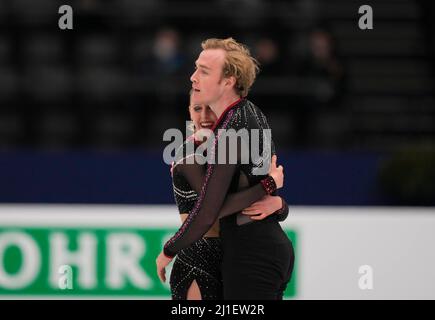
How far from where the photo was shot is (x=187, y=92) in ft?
25.6

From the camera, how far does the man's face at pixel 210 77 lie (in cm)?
309

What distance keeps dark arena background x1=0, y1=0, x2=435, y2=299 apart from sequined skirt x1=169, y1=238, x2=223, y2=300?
8.14ft

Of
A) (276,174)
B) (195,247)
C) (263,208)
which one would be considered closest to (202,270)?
(195,247)

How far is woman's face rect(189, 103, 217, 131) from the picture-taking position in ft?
10.5

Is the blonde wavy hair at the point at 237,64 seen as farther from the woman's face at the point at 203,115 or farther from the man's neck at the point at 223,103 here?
the woman's face at the point at 203,115

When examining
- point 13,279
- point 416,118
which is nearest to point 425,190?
point 416,118

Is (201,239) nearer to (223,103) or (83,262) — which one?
(223,103)

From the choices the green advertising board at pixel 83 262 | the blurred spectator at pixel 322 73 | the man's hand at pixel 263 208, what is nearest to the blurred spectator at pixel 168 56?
the blurred spectator at pixel 322 73

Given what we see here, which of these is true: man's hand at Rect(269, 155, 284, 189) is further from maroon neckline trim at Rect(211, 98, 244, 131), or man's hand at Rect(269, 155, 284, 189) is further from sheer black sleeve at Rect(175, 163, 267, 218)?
maroon neckline trim at Rect(211, 98, 244, 131)

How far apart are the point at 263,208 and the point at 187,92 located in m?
4.81

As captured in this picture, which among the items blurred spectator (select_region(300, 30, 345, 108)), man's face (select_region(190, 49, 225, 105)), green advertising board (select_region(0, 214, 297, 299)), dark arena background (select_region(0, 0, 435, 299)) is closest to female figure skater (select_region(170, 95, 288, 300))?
man's face (select_region(190, 49, 225, 105))

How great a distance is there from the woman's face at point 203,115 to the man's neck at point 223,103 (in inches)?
2.8

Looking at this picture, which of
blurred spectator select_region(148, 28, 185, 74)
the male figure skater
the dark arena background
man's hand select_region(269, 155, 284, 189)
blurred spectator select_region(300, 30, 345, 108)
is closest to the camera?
the male figure skater
